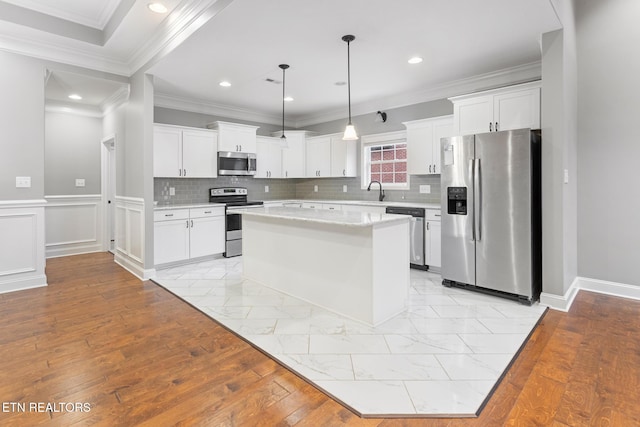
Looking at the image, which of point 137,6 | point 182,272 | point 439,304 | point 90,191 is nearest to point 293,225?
point 439,304

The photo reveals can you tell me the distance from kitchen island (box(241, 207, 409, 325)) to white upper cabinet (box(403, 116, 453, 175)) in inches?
81.5

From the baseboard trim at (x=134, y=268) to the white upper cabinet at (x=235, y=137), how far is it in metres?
2.28

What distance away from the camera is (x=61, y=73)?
4.05 metres

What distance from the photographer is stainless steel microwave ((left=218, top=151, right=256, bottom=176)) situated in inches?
223

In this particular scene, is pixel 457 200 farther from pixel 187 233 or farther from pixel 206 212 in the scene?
pixel 187 233

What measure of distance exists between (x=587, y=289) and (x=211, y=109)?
20.1 feet

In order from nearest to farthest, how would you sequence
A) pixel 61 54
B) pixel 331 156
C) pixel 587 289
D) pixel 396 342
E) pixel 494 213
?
pixel 396 342
pixel 494 213
pixel 587 289
pixel 61 54
pixel 331 156

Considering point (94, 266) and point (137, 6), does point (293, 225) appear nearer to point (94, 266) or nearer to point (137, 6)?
point (137, 6)

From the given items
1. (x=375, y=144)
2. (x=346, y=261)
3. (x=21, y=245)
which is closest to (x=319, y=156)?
(x=375, y=144)

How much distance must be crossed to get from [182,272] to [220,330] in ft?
7.02

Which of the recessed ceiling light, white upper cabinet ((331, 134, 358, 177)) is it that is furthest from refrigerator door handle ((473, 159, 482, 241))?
the recessed ceiling light

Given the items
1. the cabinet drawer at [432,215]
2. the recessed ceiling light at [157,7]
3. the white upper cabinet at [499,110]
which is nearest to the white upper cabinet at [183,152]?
the recessed ceiling light at [157,7]

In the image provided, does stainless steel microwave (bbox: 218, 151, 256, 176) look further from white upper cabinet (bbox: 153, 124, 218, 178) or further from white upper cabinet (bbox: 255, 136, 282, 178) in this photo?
white upper cabinet (bbox: 255, 136, 282, 178)

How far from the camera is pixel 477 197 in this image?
11.6 feet
